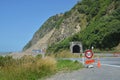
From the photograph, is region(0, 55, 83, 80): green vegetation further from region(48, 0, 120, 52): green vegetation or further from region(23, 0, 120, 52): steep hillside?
region(23, 0, 120, 52): steep hillside

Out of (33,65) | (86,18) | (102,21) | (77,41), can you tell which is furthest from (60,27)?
(33,65)

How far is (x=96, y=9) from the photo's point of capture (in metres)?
102

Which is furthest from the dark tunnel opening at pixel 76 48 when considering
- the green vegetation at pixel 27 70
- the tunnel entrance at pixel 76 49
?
the green vegetation at pixel 27 70

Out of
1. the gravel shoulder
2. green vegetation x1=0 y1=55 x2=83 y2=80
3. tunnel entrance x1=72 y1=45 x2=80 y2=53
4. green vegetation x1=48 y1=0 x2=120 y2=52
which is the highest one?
green vegetation x1=48 y1=0 x2=120 y2=52

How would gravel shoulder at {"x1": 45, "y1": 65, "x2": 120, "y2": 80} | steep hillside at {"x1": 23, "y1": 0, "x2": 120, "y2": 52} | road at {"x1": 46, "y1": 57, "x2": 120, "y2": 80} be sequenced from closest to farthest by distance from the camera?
gravel shoulder at {"x1": 45, "y1": 65, "x2": 120, "y2": 80} < road at {"x1": 46, "y1": 57, "x2": 120, "y2": 80} < steep hillside at {"x1": 23, "y1": 0, "x2": 120, "y2": 52}

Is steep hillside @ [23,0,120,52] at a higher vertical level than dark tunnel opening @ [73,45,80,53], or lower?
higher

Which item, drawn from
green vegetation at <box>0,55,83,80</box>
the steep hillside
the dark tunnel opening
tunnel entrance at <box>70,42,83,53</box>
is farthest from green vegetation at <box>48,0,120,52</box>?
green vegetation at <box>0,55,83,80</box>

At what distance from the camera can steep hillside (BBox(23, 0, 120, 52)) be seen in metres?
76.7

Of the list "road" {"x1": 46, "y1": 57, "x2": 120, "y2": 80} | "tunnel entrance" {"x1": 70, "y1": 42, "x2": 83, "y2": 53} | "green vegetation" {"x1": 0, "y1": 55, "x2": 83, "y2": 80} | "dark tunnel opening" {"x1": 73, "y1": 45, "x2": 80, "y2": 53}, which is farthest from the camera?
"dark tunnel opening" {"x1": 73, "y1": 45, "x2": 80, "y2": 53}

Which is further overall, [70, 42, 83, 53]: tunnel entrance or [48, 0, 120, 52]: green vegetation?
[70, 42, 83, 53]: tunnel entrance

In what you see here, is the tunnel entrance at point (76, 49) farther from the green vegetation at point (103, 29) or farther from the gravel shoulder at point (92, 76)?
the gravel shoulder at point (92, 76)

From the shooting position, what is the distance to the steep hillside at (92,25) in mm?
76688

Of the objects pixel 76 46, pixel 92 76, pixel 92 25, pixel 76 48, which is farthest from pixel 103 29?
pixel 92 76

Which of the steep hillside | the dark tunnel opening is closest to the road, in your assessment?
Answer: the steep hillside
